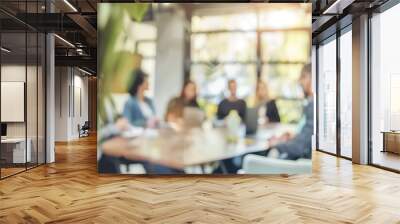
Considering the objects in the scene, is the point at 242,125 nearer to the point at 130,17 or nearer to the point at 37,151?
the point at 130,17

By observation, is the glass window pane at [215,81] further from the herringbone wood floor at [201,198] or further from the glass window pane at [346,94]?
the glass window pane at [346,94]

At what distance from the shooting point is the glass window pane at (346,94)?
29.6 ft

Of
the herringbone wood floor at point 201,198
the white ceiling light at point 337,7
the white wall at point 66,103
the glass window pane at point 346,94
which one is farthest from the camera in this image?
the white wall at point 66,103

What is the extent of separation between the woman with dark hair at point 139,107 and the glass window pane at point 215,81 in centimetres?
84

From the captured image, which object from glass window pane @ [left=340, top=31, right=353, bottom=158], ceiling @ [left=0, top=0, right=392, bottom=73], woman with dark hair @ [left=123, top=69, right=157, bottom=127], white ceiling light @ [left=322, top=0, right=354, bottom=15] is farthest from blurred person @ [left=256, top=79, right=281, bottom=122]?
glass window pane @ [left=340, top=31, right=353, bottom=158]

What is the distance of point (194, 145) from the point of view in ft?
21.1

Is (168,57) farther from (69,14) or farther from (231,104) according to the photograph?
(69,14)

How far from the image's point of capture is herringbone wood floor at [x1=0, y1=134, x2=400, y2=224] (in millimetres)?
3994

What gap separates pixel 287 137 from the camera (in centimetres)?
647

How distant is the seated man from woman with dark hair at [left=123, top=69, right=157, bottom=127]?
2.11 meters

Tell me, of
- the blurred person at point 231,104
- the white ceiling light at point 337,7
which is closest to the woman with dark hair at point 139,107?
the blurred person at point 231,104

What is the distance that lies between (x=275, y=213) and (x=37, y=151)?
5.69 m

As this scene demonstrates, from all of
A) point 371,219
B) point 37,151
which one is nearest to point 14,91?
point 37,151

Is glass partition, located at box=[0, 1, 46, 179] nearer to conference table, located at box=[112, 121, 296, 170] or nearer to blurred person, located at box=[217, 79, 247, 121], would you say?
conference table, located at box=[112, 121, 296, 170]
